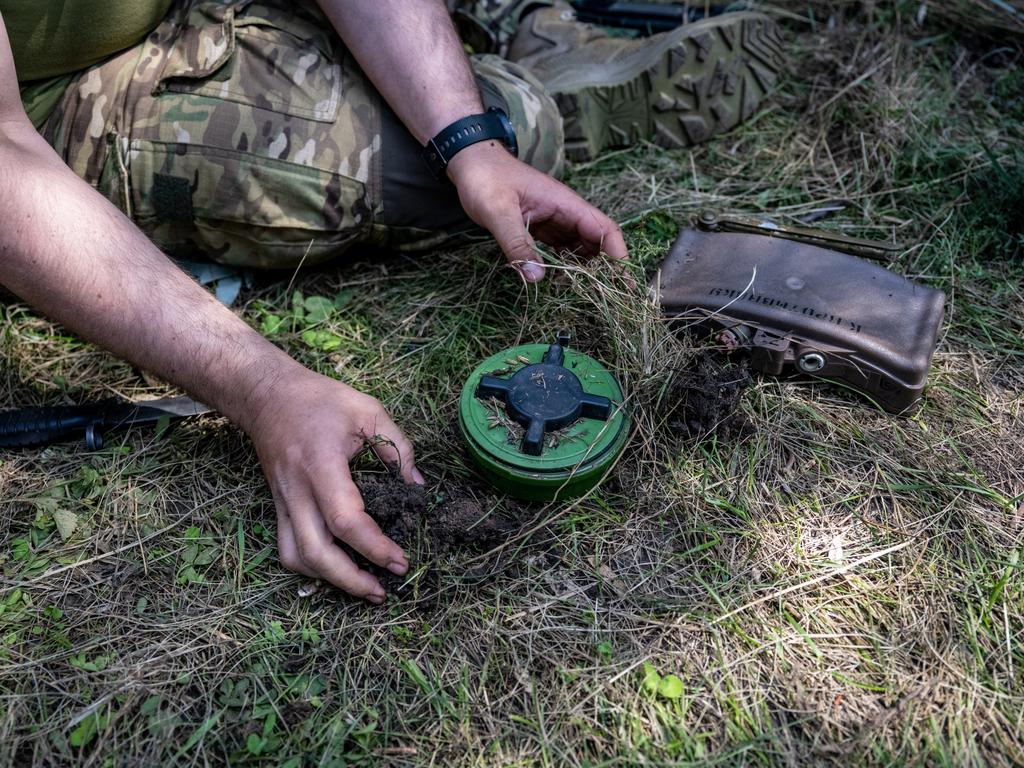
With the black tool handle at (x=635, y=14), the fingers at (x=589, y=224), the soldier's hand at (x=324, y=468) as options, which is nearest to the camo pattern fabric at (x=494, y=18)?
the black tool handle at (x=635, y=14)

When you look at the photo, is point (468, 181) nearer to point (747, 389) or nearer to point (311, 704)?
point (747, 389)

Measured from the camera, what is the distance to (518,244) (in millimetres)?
2244

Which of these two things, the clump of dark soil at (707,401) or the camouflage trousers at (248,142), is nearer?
the clump of dark soil at (707,401)

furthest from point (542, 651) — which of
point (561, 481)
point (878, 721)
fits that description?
point (878, 721)

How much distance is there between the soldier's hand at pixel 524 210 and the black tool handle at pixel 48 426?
3.90 feet

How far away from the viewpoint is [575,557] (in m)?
1.91

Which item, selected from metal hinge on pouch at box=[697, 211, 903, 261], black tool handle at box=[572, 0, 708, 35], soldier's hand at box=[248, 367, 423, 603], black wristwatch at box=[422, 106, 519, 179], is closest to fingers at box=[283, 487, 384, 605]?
soldier's hand at box=[248, 367, 423, 603]

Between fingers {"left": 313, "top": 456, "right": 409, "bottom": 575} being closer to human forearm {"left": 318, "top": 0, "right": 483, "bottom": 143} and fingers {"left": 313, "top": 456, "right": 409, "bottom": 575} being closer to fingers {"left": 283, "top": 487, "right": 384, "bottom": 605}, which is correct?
fingers {"left": 283, "top": 487, "right": 384, "bottom": 605}

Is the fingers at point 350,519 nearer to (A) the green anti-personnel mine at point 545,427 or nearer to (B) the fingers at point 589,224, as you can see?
(A) the green anti-personnel mine at point 545,427

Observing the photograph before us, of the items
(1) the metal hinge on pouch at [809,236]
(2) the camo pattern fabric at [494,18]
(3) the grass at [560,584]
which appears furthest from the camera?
(2) the camo pattern fabric at [494,18]

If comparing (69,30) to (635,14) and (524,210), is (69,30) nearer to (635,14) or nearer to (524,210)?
(524,210)

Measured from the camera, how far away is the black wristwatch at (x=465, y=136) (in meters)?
2.39

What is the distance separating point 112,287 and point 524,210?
1.10 meters

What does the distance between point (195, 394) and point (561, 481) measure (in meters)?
0.94
